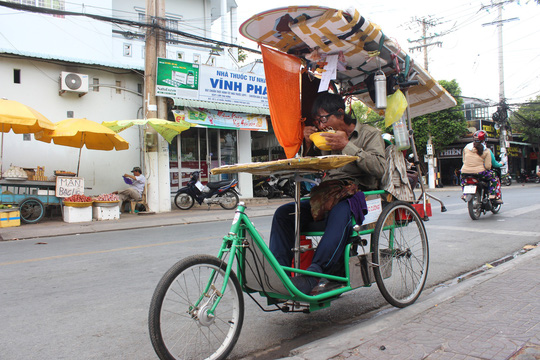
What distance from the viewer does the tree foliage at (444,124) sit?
2556 centimetres

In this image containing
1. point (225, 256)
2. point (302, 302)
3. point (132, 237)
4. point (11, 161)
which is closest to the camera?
point (225, 256)

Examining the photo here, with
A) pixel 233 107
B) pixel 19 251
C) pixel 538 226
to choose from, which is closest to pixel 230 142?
pixel 233 107

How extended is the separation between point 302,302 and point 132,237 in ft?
19.6

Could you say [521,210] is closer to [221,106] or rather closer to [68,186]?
[221,106]

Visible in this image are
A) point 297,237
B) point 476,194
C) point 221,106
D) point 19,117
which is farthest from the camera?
Result: point 221,106

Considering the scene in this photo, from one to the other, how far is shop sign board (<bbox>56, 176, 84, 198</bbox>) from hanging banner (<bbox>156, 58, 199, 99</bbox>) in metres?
3.56

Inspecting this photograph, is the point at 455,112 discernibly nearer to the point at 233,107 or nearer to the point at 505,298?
the point at 233,107

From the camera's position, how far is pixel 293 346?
276 centimetres

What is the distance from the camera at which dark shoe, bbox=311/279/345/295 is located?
2775 mm

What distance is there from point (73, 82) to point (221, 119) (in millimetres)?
4912

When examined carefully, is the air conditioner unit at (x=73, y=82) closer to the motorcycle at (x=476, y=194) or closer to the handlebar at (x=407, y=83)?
the motorcycle at (x=476, y=194)

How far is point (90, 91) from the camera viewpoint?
42.5ft

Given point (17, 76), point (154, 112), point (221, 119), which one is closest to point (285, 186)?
point (221, 119)

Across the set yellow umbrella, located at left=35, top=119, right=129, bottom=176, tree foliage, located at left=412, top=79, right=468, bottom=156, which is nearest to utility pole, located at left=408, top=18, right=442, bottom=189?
tree foliage, located at left=412, top=79, right=468, bottom=156
